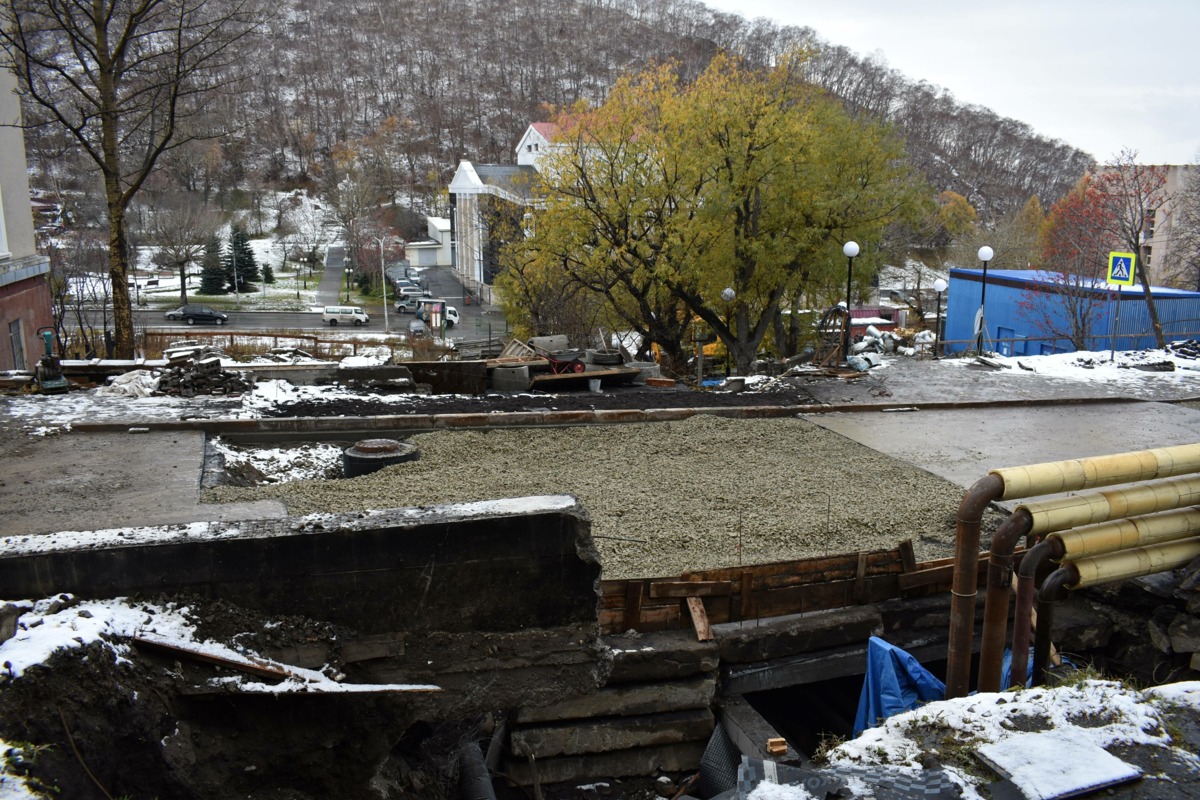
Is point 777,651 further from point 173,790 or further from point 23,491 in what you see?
point 23,491

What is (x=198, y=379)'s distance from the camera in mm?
13703

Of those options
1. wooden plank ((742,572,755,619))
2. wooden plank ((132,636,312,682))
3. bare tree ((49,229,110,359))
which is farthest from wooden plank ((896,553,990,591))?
bare tree ((49,229,110,359))

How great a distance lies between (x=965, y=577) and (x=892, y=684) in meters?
0.97

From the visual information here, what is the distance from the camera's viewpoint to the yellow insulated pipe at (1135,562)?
667 centimetres

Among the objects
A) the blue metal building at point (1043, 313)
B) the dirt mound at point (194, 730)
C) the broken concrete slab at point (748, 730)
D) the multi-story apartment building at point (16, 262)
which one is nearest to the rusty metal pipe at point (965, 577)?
the broken concrete slab at point (748, 730)

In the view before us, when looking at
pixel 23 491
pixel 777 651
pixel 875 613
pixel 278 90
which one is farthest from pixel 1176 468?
pixel 278 90

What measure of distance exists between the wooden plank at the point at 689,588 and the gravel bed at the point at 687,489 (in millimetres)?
567

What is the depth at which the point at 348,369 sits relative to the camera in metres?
15.0

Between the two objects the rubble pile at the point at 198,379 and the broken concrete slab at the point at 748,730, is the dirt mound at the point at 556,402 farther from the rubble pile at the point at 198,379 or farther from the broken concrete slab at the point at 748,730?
the broken concrete slab at the point at 748,730

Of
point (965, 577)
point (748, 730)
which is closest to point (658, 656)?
point (748, 730)

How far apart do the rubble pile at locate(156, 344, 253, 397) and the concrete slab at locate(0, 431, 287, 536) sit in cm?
239

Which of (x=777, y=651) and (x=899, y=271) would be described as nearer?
(x=777, y=651)

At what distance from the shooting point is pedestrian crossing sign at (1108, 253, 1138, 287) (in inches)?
900

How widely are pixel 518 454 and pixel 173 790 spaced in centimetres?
702
